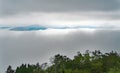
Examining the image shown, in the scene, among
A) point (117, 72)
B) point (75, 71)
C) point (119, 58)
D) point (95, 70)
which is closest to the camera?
point (117, 72)

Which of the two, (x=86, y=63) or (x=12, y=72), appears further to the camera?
(x=12, y=72)

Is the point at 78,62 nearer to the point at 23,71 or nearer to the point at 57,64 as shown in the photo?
the point at 57,64

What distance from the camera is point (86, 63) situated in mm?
53750

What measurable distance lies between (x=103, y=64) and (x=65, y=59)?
23.7ft

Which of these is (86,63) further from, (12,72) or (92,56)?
(12,72)

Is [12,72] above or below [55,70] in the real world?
above

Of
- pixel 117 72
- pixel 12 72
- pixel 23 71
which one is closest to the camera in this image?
pixel 117 72

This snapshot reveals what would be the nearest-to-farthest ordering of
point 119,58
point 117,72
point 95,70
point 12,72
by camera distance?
point 117,72
point 95,70
point 119,58
point 12,72

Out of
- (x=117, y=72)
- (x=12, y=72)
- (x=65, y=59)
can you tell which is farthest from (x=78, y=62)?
(x=12, y=72)

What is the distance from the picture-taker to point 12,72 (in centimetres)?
7812

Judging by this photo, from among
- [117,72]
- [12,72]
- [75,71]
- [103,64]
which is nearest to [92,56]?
[103,64]

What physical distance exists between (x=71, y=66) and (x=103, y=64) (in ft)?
17.2

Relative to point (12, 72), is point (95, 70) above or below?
below

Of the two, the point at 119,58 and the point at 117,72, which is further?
the point at 119,58
